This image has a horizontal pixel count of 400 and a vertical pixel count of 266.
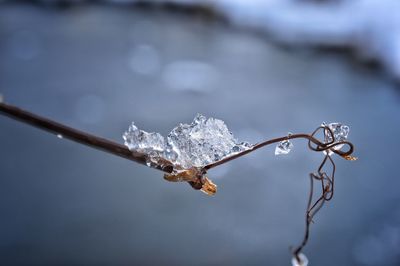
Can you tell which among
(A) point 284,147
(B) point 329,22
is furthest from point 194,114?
(A) point 284,147

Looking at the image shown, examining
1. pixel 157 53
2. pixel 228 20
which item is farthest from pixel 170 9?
pixel 157 53

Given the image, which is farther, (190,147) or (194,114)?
(194,114)

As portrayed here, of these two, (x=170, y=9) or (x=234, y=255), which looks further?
(x=170, y=9)

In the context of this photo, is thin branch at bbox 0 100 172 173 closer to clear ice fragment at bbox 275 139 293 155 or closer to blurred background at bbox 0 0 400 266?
clear ice fragment at bbox 275 139 293 155

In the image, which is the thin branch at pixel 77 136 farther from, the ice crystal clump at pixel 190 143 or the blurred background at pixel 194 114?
the blurred background at pixel 194 114

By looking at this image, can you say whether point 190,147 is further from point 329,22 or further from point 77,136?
point 329,22

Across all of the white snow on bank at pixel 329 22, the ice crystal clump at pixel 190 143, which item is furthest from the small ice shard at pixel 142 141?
the white snow on bank at pixel 329 22

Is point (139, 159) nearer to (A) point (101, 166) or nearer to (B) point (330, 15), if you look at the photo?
(A) point (101, 166)
